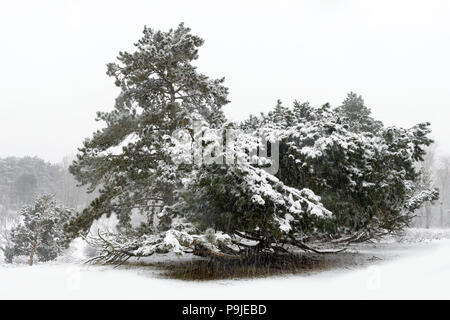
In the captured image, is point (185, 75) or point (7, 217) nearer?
point (185, 75)

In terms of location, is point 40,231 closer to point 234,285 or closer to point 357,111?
point 234,285

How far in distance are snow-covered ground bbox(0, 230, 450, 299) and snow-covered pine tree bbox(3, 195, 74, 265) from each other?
48.7 feet

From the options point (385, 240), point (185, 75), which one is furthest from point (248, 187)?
point (385, 240)

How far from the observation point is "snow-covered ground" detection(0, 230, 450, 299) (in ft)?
19.8

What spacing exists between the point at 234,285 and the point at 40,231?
19.3 meters

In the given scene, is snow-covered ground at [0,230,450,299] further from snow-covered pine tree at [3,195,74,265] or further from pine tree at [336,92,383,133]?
snow-covered pine tree at [3,195,74,265]

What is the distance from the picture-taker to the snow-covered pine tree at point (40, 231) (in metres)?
21.9

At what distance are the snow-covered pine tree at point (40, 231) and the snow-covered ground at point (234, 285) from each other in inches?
584

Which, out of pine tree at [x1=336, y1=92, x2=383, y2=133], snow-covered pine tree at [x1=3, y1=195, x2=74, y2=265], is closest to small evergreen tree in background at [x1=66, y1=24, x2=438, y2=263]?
pine tree at [x1=336, y1=92, x2=383, y2=133]

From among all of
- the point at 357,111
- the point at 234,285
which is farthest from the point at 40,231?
the point at 357,111

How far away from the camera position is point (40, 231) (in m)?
21.9
